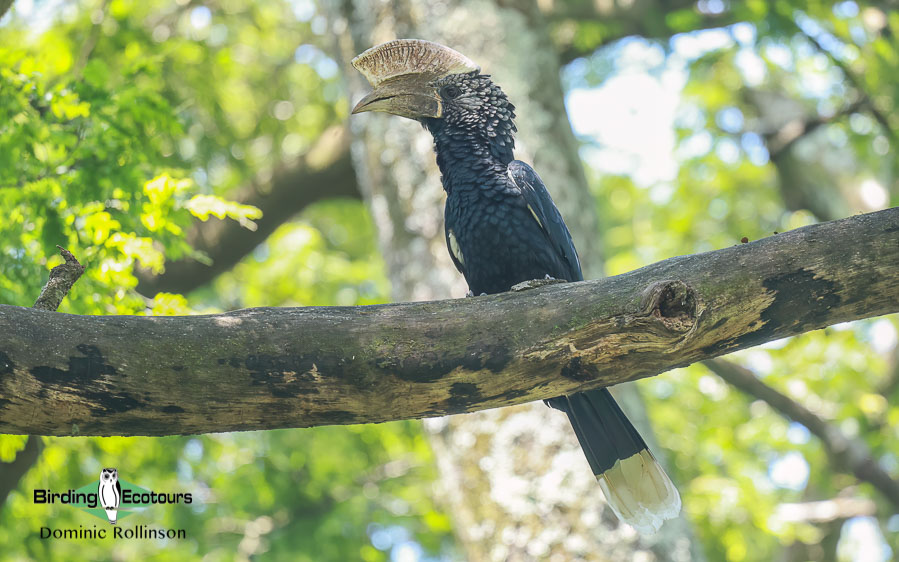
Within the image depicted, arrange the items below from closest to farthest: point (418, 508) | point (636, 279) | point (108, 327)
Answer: point (108, 327) < point (636, 279) < point (418, 508)

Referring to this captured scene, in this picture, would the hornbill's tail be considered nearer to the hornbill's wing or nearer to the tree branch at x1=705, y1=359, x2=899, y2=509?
the hornbill's wing

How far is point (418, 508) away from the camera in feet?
29.5

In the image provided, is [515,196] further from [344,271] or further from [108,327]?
[344,271]

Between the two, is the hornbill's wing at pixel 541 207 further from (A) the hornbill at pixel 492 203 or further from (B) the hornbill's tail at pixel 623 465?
(B) the hornbill's tail at pixel 623 465

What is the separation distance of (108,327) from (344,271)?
264 inches

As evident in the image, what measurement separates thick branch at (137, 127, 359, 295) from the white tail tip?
4.60 meters

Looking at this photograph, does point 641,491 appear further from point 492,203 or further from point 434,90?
point 434,90

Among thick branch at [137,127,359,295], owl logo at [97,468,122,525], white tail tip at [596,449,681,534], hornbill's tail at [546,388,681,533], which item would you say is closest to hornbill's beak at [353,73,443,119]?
hornbill's tail at [546,388,681,533]

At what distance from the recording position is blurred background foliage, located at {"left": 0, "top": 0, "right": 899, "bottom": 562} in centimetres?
740

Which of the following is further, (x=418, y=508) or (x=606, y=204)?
(x=606, y=204)

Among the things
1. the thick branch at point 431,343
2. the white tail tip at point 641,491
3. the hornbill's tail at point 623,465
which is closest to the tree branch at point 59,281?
the thick branch at point 431,343

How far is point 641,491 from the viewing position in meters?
3.64

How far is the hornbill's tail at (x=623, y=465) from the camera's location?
3.61m

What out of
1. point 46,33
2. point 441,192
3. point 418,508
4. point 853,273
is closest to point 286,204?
point 441,192
